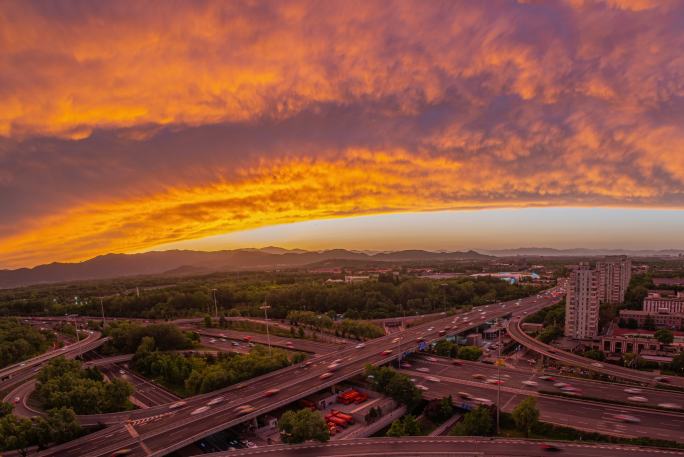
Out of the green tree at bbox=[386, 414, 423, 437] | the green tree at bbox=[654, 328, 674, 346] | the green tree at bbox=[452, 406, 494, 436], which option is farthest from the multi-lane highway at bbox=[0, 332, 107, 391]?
the green tree at bbox=[654, 328, 674, 346]

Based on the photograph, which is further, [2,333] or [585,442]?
[2,333]

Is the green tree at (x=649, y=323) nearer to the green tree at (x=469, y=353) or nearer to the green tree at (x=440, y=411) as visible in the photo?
the green tree at (x=469, y=353)

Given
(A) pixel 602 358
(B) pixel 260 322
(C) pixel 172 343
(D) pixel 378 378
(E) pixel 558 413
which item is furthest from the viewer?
(B) pixel 260 322

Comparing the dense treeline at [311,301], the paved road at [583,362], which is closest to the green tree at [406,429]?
the paved road at [583,362]

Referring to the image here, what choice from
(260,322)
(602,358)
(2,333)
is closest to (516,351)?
(602,358)

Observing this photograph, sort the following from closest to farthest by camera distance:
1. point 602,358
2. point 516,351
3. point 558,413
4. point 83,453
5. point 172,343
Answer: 1. point 83,453
2. point 558,413
3. point 602,358
4. point 516,351
5. point 172,343

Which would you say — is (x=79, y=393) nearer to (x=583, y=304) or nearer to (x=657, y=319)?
(x=583, y=304)

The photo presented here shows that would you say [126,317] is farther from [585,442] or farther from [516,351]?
[585,442]

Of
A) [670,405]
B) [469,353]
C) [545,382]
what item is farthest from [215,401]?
[670,405]
